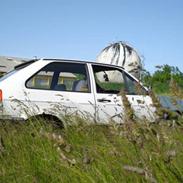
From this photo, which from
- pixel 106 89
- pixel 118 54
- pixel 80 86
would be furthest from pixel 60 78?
pixel 118 54

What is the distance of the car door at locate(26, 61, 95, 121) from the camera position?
270 inches

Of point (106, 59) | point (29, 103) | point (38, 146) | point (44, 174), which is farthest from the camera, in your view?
point (106, 59)

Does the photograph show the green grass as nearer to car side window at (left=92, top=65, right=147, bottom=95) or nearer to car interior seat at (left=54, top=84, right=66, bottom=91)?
car interior seat at (left=54, top=84, right=66, bottom=91)

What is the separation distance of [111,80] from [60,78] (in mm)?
976

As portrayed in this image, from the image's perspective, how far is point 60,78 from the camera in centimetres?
813

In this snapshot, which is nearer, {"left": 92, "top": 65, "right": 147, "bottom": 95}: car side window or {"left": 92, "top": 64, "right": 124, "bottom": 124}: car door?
{"left": 92, "top": 64, "right": 124, "bottom": 124}: car door

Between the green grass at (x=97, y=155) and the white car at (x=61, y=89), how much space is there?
5.43ft

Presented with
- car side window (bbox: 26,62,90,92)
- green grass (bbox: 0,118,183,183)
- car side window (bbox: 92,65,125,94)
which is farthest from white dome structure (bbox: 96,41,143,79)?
green grass (bbox: 0,118,183,183)

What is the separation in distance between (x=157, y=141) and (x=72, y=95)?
5.39 metres

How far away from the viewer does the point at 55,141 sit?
155cm

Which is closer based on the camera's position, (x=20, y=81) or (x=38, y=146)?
(x=38, y=146)

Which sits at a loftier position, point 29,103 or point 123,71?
point 123,71

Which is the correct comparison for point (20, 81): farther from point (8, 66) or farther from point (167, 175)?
point (8, 66)

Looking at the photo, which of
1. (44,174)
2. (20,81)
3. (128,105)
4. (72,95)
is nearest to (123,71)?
(72,95)
